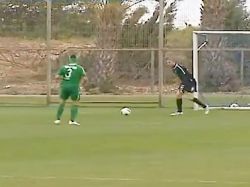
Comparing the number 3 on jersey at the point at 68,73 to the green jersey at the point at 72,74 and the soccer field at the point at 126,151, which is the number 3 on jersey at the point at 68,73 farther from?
the soccer field at the point at 126,151

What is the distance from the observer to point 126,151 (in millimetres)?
16812

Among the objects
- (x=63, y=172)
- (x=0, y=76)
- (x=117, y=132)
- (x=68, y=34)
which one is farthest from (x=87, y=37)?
(x=63, y=172)

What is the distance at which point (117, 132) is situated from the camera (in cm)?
2108

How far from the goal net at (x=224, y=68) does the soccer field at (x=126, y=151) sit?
640 centimetres

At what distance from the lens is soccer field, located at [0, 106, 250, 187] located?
12.8m

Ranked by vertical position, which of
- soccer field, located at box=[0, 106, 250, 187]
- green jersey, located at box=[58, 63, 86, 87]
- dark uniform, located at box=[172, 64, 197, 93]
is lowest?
soccer field, located at box=[0, 106, 250, 187]

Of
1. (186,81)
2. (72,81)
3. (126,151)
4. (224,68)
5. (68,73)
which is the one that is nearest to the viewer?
(126,151)

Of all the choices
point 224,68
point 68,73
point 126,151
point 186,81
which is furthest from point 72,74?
point 224,68

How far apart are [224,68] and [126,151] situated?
18.7 m

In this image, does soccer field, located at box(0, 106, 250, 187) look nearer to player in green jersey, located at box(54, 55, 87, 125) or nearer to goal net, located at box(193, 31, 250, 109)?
player in green jersey, located at box(54, 55, 87, 125)

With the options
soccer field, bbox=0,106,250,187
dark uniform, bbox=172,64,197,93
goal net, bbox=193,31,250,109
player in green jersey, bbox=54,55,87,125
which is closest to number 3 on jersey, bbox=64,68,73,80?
player in green jersey, bbox=54,55,87,125

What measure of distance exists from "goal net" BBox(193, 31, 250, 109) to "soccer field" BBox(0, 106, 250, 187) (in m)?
6.40

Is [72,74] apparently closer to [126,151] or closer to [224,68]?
[126,151]

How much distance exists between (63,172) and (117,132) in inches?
299
